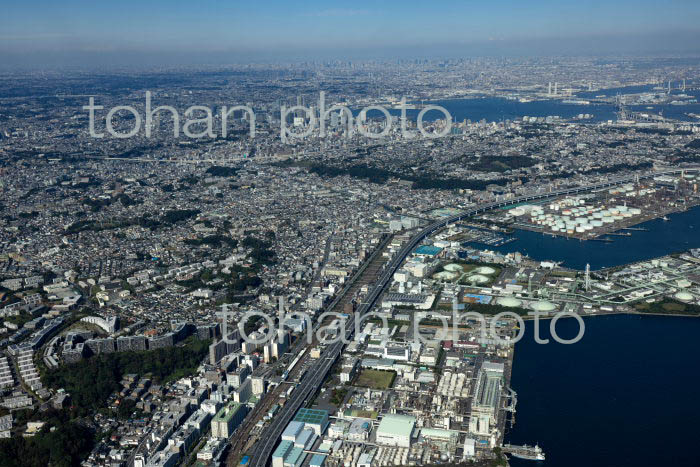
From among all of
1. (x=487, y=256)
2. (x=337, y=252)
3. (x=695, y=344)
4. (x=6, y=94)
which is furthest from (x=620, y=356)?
(x=6, y=94)

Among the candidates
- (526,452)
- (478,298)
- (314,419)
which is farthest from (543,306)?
(314,419)

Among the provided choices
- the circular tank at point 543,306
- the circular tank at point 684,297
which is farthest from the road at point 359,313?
the circular tank at point 684,297

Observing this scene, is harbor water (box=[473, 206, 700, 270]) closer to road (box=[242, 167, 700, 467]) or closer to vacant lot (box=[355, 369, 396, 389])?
road (box=[242, 167, 700, 467])

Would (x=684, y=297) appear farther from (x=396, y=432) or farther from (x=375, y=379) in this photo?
(x=396, y=432)

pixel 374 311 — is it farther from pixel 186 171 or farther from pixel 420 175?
pixel 186 171

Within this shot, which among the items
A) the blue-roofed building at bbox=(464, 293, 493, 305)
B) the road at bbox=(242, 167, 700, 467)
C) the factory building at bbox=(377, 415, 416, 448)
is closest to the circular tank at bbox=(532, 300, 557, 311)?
the blue-roofed building at bbox=(464, 293, 493, 305)

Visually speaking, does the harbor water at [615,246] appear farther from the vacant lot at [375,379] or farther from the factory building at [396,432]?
the factory building at [396,432]

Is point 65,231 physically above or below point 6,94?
below

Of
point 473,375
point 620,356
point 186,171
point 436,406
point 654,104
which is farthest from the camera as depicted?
point 654,104
